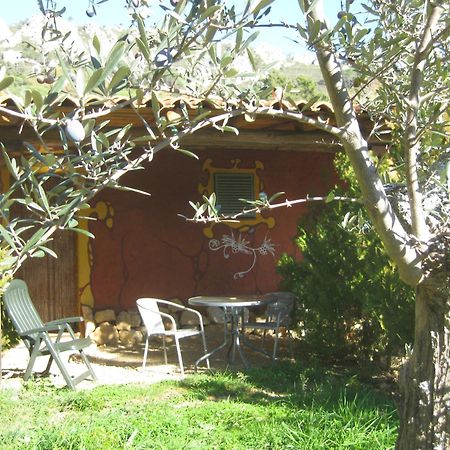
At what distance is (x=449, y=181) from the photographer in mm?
2793

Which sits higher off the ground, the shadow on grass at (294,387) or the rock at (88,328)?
the rock at (88,328)

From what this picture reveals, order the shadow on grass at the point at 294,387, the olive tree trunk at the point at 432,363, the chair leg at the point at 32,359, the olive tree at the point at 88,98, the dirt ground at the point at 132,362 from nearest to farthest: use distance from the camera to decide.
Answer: the olive tree at the point at 88,98
the olive tree trunk at the point at 432,363
the shadow on grass at the point at 294,387
the chair leg at the point at 32,359
the dirt ground at the point at 132,362

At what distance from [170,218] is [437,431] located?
20.9 ft

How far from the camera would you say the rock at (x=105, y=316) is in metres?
8.38

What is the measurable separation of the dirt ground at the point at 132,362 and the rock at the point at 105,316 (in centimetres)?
36

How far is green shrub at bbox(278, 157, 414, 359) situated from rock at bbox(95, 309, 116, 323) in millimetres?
2446

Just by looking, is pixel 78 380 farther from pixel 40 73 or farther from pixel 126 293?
pixel 40 73

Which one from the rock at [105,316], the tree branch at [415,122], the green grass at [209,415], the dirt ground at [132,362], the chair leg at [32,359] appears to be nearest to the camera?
the tree branch at [415,122]

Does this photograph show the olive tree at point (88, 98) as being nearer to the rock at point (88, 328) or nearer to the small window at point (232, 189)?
the rock at point (88, 328)

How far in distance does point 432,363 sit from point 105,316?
6110 millimetres

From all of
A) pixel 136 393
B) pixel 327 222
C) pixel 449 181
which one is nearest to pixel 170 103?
pixel 327 222

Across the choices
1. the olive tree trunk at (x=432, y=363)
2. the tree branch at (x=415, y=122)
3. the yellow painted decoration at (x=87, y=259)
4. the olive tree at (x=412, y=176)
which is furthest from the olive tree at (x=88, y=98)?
the yellow painted decoration at (x=87, y=259)

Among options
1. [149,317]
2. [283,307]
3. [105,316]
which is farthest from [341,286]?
[105,316]

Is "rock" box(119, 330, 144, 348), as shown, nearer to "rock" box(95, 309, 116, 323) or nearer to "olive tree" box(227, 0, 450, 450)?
"rock" box(95, 309, 116, 323)
